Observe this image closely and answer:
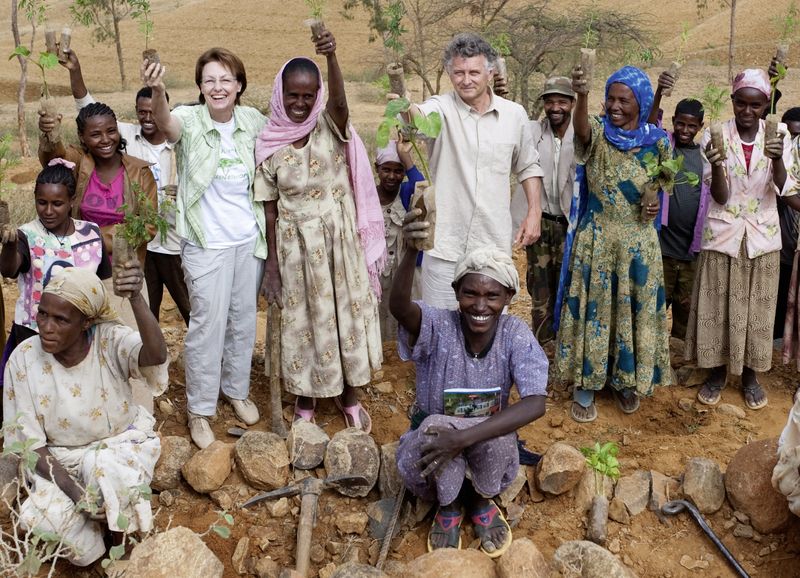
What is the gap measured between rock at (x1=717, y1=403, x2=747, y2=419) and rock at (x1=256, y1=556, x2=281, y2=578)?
2.73 m

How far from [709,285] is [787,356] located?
66cm

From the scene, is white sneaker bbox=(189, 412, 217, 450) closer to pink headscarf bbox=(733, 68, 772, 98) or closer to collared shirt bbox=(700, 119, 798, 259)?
collared shirt bbox=(700, 119, 798, 259)

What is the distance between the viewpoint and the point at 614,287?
13.8 feet

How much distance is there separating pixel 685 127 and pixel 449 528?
9.14ft

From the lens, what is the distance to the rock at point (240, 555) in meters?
3.18

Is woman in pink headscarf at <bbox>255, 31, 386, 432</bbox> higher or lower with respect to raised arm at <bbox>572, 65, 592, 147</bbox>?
lower

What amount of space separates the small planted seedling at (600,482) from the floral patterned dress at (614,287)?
31.9 inches

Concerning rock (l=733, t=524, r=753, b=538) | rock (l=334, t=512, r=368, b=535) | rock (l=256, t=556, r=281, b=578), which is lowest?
rock (l=733, t=524, r=753, b=538)

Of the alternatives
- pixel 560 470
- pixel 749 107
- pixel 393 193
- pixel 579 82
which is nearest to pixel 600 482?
pixel 560 470

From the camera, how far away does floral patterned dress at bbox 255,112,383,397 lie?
3.71 metres

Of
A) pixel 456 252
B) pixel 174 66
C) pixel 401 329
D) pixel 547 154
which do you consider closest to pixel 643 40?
pixel 547 154

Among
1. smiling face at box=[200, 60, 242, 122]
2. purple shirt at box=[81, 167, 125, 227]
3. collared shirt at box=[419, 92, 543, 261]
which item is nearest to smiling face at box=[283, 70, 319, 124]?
smiling face at box=[200, 60, 242, 122]

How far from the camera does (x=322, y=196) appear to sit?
3770 millimetres

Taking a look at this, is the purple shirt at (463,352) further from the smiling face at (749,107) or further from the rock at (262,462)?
the smiling face at (749,107)
